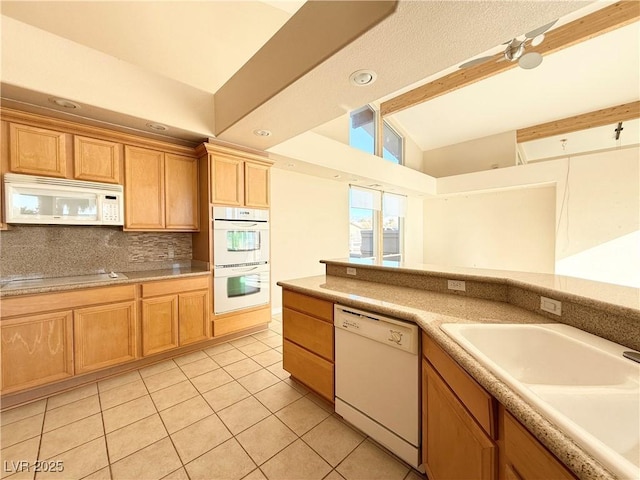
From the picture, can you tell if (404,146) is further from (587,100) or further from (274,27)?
(274,27)

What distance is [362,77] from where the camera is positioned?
1816 mm

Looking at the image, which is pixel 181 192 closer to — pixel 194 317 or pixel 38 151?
pixel 38 151

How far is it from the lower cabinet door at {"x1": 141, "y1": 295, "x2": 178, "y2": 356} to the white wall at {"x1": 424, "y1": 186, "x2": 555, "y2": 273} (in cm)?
697

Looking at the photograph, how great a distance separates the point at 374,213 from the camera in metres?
6.22

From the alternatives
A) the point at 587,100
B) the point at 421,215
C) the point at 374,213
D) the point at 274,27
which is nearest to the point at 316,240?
the point at 374,213

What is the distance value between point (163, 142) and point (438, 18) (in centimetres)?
288

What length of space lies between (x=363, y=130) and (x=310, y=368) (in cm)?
519

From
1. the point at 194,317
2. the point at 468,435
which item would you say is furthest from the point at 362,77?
the point at 194,317

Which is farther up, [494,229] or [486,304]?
[494,229]

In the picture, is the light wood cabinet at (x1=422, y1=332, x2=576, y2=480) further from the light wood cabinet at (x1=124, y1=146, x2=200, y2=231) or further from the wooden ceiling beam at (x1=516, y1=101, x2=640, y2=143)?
the wooden ceiling beam at (x1=516, y1=101, x2=640, y2=143)

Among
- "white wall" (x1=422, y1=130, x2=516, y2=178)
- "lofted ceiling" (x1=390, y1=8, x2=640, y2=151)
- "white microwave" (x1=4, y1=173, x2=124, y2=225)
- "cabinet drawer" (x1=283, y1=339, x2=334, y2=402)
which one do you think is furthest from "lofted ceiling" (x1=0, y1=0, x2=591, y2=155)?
"white wall" (x1=422, y1=130, x2=516, y2=178)

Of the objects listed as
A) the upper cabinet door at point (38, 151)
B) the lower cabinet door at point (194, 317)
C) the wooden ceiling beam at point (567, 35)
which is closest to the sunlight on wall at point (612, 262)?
the wooden ceiling beam at point (567, 35)

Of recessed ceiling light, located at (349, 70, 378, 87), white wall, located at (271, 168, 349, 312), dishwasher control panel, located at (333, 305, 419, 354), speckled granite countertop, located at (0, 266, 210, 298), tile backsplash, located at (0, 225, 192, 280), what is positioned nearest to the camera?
dishwasher control panel, located at (333, 305, 419, 354)

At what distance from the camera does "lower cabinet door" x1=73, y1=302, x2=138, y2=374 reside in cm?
223
